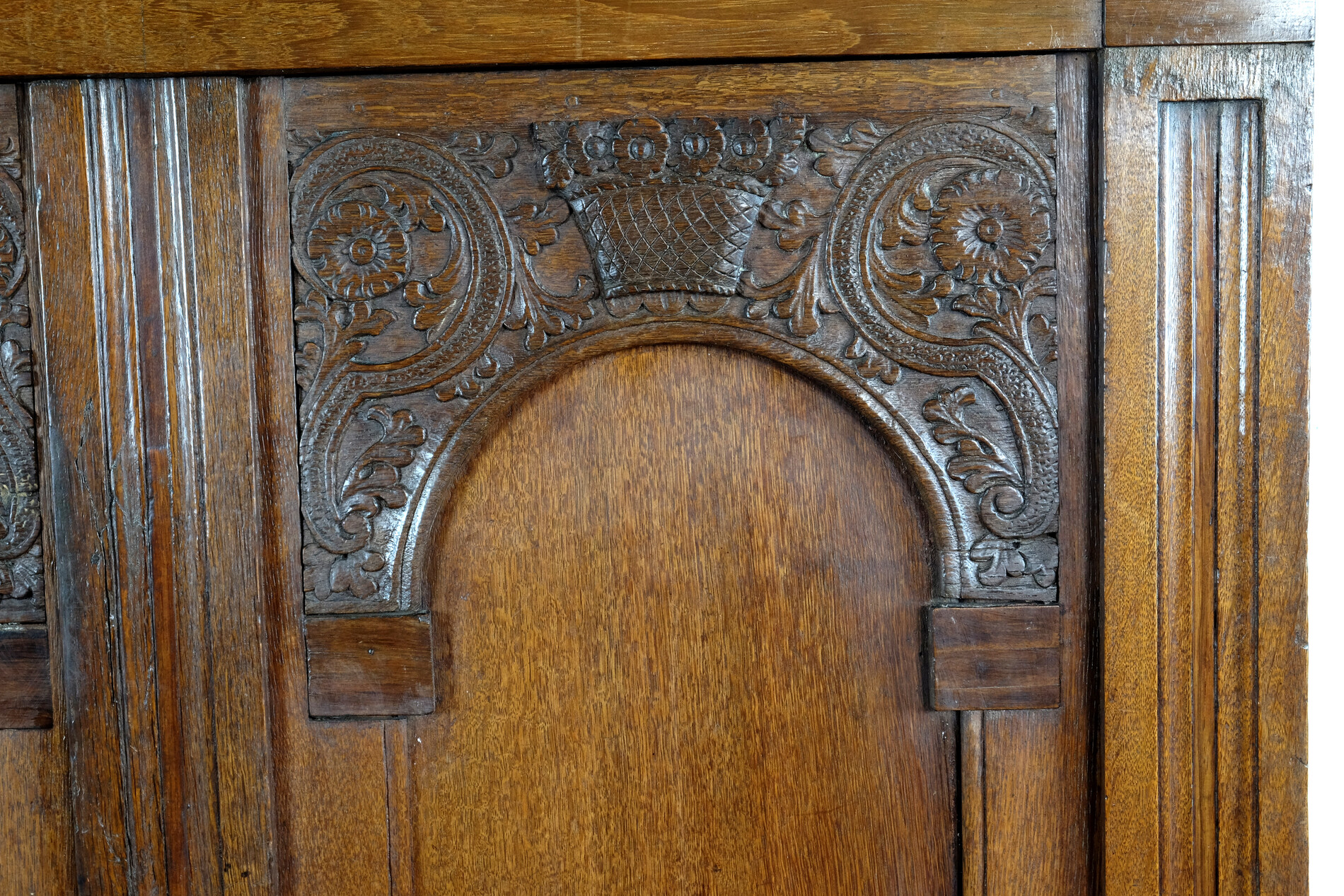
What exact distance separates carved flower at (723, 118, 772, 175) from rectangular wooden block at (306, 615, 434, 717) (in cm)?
49

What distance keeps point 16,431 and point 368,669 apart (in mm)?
384

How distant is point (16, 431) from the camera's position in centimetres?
87

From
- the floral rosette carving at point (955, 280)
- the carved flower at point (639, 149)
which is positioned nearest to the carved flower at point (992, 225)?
the floral rosette carving at point (955, 280)

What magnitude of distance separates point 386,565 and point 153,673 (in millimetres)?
229

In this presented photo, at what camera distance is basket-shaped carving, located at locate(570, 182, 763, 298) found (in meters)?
0.84

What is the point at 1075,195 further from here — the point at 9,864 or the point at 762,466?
the point at 9,864

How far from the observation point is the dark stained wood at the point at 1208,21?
2.63 feet

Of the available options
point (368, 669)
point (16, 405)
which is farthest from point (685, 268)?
point (16, 405)

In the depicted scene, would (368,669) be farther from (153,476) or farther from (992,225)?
(992,225)

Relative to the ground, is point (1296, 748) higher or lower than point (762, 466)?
lower

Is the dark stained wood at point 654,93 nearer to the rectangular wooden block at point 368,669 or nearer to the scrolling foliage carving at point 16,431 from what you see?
the scrolling foliage carving at point 16,431

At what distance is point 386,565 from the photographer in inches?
34.3

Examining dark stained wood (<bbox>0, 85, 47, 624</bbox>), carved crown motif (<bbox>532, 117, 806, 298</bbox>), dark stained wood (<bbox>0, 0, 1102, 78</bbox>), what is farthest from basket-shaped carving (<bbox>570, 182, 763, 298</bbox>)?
dark stained wood (<bbox>0, 85, 47, 624</bbox>)

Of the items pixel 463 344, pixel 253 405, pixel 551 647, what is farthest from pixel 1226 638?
pixel 253 405
